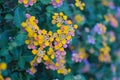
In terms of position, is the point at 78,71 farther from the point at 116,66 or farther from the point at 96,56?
the point at 116,66

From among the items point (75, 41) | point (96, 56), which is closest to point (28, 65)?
point (75, 41)

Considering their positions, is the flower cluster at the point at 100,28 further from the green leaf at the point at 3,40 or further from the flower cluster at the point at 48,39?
the green leaf at the point at 3,40

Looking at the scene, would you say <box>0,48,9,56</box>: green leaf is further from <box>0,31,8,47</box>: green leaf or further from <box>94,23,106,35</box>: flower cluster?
<box>94,23,106,35</box>: flower cluster

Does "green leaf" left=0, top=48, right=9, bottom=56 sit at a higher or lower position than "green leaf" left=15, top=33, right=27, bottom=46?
lower

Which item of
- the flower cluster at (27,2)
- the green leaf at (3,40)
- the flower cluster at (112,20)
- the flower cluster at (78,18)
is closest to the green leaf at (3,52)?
the green leaf at (3,40)

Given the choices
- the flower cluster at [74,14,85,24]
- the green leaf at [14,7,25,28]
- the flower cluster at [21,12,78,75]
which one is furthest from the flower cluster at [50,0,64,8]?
the flower cluster at [74,14,85,24]

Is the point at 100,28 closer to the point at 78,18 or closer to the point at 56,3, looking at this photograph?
the point at 78,18
